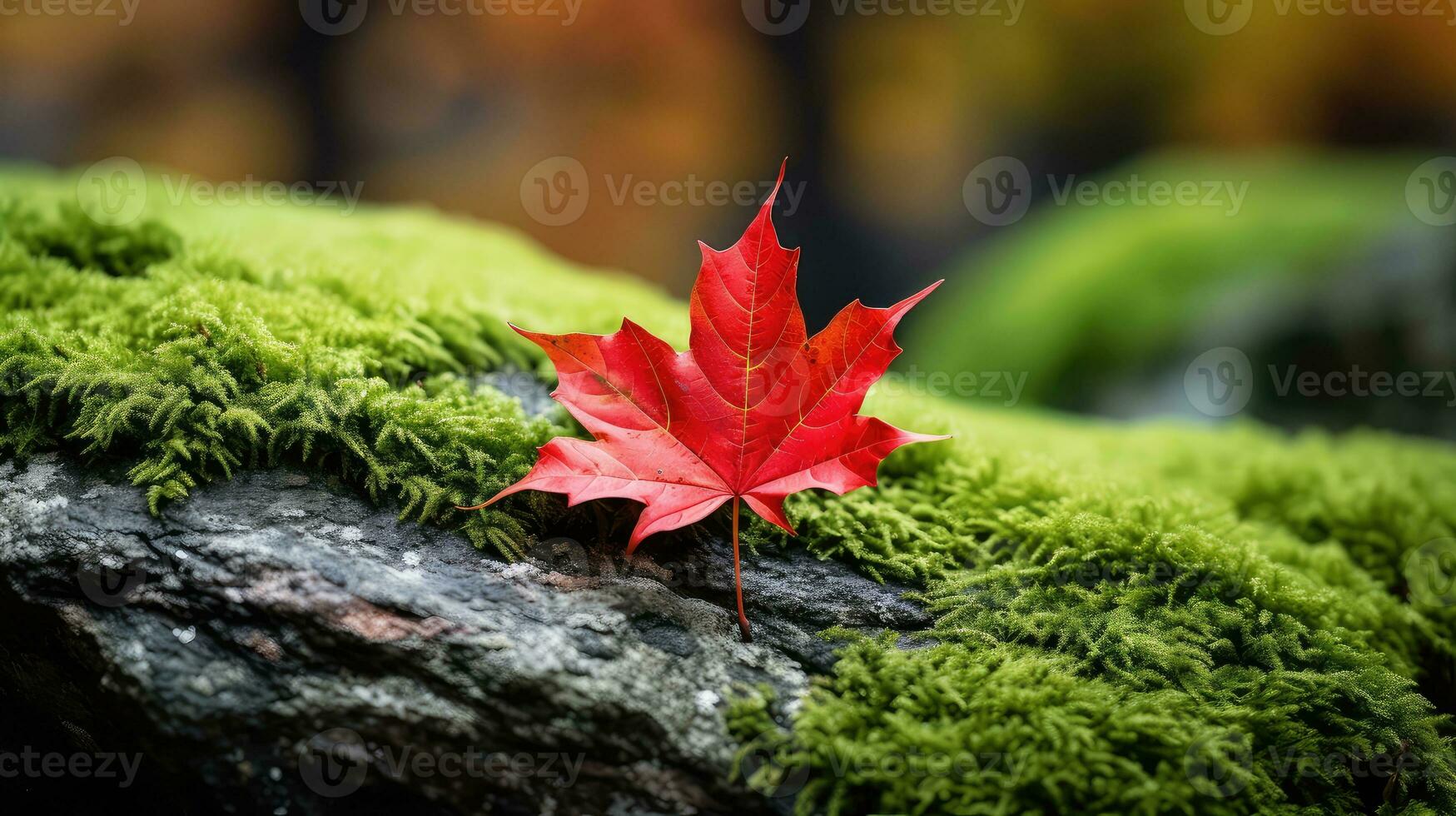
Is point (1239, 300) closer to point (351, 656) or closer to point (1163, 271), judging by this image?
point (1163, 271)

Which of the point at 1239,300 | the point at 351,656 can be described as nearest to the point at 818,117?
the point at 1239,300

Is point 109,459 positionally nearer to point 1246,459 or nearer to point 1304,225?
point 1246,459

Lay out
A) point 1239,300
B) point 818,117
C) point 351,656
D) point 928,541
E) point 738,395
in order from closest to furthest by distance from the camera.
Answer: point 351,656
point 738,395
point 928,541
point 1239,300
point 818,117

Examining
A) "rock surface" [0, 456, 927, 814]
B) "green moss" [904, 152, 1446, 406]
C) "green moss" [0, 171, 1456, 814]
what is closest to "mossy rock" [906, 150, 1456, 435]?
"green moss" [904, 152, 1446, 406]

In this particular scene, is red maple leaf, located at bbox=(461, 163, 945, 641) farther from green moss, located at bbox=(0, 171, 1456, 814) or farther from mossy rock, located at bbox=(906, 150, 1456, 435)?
mossy rock, located at bbox=(906, 150, 1456, 435)

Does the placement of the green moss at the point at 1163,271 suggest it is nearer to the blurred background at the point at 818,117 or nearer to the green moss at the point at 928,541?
the blurred background at the point at 818,117

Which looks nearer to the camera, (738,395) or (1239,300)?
(738,395)

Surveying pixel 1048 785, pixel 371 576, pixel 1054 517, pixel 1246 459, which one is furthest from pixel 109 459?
pixel 1246 459
